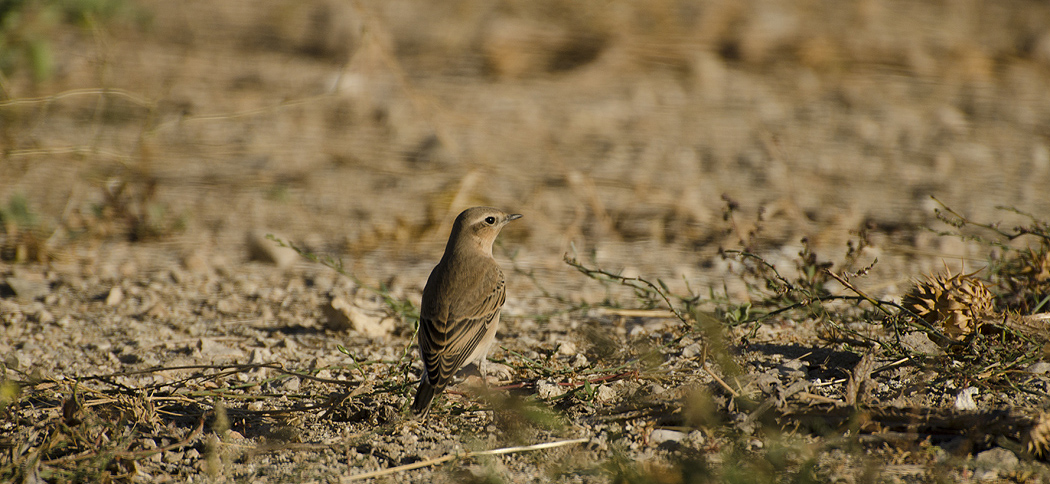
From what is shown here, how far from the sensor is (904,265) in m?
6.28

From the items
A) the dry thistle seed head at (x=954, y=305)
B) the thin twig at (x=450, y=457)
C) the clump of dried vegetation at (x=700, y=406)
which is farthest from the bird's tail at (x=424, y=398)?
the dry thistle seed head at (x=954, y=305)

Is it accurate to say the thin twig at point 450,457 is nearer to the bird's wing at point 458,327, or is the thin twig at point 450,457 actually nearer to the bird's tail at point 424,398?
the bird's tail at point 424,398

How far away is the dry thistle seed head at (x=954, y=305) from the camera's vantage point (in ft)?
13.2

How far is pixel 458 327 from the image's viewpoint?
4.64 metres

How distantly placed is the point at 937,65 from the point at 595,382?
865 cm

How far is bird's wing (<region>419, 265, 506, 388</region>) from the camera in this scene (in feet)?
14.0

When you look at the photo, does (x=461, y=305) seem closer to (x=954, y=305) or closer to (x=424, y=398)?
(x=424, y=398)

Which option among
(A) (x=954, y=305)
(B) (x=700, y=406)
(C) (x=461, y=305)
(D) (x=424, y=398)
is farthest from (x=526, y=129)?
(B) (x=700, y=406)

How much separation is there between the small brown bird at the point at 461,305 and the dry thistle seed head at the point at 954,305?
7.52ft

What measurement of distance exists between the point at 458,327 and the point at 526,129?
5185mm

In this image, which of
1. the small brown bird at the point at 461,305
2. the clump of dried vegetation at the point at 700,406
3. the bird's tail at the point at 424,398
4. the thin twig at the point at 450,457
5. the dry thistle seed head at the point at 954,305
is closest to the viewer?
the clump of dried vegetation at the point at 700,406

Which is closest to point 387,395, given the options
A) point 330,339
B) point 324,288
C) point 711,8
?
point 330,339

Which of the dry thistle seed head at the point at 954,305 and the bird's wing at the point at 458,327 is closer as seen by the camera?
the dry thistle seed head at the point at 954,305

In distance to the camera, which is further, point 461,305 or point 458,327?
point 461,305
